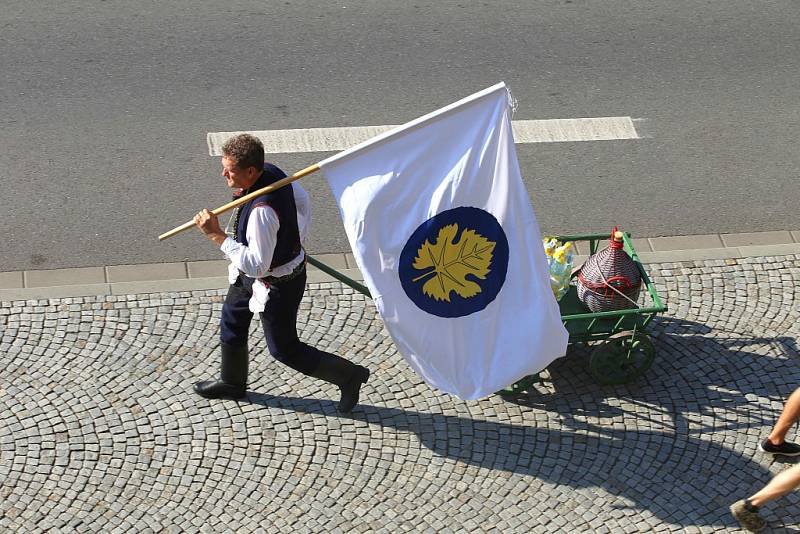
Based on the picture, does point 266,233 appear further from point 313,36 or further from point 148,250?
point 313,36

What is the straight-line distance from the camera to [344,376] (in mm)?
6605

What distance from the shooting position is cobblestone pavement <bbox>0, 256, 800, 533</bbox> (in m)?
6.09

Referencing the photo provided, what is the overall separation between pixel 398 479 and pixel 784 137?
18.5 feet

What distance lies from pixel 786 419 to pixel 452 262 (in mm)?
2138

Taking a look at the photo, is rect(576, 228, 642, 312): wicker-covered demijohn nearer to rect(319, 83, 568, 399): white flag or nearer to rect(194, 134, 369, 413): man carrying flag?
rect(319, 83, 568, 399): white flag

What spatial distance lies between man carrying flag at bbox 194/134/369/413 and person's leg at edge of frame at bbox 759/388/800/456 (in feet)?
7.74

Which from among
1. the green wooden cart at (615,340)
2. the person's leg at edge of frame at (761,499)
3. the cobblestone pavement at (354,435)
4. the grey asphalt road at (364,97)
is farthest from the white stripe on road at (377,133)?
the person's leg at edge of frame at (761,499)

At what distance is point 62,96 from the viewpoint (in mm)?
9930

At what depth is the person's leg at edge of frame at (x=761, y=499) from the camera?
5.93 meters

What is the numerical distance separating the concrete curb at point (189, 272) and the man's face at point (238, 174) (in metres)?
1.96

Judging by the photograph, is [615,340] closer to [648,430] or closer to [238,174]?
[648,430]

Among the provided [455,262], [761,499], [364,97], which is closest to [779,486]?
[761,499]

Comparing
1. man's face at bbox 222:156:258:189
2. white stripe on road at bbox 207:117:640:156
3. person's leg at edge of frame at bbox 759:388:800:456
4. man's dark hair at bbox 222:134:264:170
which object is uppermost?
white stripe on road at bbox 207:117:640:156

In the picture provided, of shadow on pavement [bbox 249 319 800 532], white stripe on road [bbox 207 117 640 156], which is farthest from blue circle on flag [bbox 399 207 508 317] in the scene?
white stripe on road [bbox 207 117 640 156]
